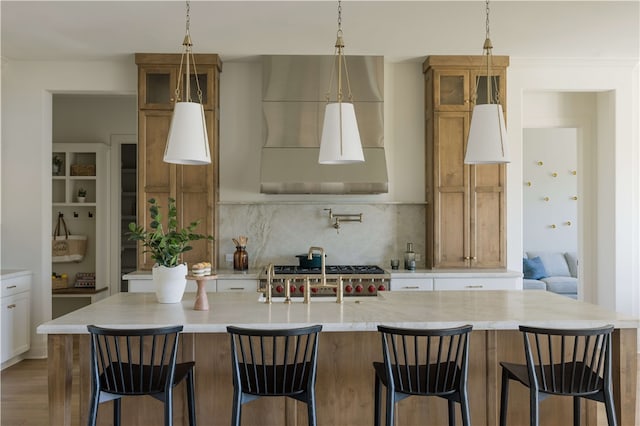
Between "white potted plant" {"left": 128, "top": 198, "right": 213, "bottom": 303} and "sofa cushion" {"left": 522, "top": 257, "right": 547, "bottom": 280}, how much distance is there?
5.60 m

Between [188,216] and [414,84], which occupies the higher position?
[414,84]

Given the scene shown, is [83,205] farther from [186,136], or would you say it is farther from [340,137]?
[340,137]

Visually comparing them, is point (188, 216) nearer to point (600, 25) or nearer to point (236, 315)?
point (236, 315)

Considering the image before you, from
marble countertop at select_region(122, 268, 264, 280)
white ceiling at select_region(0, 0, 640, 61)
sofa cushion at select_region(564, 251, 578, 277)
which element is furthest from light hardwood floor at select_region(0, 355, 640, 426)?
sofa cushion at select_region(564, 251, 578, 277)

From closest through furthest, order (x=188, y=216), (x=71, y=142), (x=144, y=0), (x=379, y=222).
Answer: (x=144, y=0)
(x=188, y=216)
(x=379, y=222)
(x=71, y=142)

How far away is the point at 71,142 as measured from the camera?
6500 mm

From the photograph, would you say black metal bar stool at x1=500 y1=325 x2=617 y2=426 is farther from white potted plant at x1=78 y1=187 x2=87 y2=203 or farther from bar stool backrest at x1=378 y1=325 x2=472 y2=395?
white potted plant at x1=78 y1=187 x2=87 y2=203

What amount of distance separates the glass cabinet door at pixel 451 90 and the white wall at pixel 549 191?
3607 mm

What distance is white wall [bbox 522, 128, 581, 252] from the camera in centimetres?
802

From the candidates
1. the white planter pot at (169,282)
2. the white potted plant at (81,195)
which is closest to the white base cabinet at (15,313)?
the white potted plant at (81,195)


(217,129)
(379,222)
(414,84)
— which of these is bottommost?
(379,222)

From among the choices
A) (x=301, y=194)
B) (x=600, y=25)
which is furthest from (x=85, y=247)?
(x=600, y=25)

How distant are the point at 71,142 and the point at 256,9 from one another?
3.81m

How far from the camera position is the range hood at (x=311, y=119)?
4.82 meters
